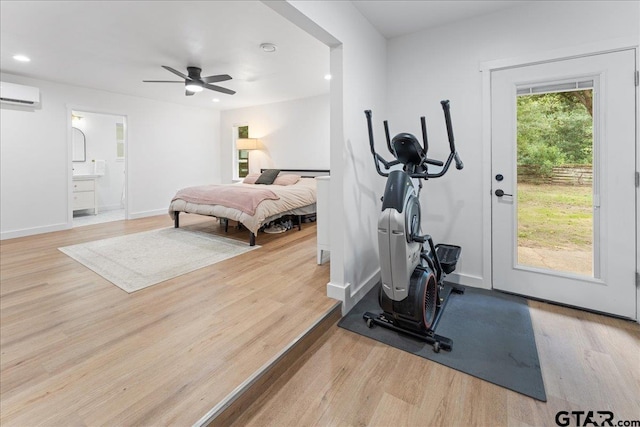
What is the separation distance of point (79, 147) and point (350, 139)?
293 inches

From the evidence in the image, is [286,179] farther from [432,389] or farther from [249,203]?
[432,389]

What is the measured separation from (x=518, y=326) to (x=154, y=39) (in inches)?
171

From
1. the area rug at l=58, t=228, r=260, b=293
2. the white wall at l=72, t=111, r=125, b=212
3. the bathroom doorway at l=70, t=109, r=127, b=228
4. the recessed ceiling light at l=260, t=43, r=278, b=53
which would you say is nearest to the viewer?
the area rug at l=58, t=228, r=260, b=293

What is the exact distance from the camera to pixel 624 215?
215 cm

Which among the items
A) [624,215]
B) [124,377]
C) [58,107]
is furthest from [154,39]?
[624,215]

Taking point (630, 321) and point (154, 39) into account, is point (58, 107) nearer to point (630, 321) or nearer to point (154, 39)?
point (154, 39)

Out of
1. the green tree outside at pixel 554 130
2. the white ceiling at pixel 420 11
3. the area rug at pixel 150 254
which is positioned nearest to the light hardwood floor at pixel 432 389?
the green tree outside at pixel 554 130

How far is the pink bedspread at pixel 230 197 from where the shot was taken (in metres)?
4.02

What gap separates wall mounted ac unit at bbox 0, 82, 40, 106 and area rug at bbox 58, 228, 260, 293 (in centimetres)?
243

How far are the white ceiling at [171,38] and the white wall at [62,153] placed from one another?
412mm

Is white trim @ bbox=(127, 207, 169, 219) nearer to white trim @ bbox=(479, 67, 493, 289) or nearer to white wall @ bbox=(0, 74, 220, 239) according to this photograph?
white wall @ bbox=(0, 74, 220, 239)

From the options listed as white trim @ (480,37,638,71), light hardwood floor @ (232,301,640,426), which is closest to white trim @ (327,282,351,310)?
light hardwood floor @ (232,301,640,426)

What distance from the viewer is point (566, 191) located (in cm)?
236

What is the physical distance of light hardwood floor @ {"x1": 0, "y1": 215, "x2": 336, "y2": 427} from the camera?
136cm
